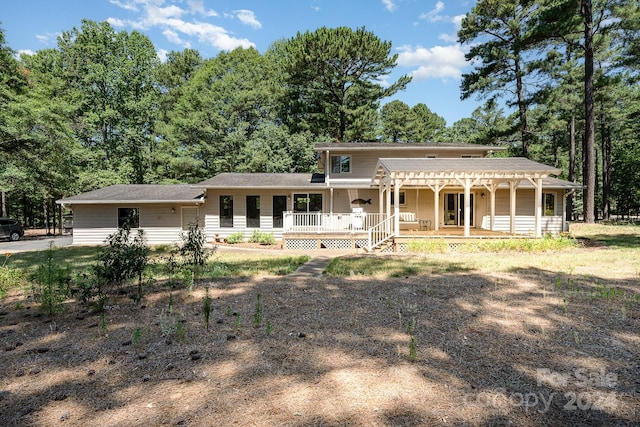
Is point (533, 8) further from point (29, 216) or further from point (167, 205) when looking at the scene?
point (29, 216)

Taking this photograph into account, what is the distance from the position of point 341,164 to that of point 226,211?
678 cm

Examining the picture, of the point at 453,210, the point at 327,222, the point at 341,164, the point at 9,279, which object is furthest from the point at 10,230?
the point at 453,210

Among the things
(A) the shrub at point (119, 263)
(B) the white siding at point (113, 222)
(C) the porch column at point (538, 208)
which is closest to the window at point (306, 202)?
(B) the white siding at point (113, 222)

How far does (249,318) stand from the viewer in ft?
14.4

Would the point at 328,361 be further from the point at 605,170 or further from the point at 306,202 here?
the point at 605,170

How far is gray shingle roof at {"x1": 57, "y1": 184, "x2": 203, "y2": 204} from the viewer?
17.0m

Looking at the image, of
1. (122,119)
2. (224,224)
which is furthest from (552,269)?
(122,119)

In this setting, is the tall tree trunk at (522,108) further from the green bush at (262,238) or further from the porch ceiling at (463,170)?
the green bush at (262,238)

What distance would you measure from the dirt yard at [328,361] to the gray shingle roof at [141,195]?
12.5m

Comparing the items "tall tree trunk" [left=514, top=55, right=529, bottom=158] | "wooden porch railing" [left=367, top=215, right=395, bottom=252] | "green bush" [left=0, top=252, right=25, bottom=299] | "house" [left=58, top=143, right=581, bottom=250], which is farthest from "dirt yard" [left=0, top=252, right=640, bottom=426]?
"tall tree trunk" [left=514, top=55, right=529, bottom=158]

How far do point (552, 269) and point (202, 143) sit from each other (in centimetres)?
2601

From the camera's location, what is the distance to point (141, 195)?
17.9 m

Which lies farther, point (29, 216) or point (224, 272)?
point (29, 216)

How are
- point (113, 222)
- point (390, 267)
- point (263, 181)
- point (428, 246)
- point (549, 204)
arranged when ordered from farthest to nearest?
point (263, 181) < point (113, 222) < point (549, 204) < point (428, 246) < point (390, 267)
